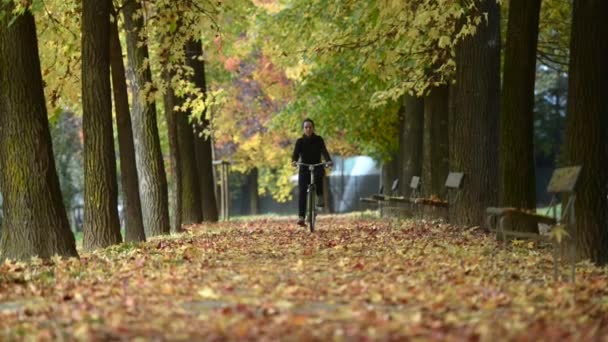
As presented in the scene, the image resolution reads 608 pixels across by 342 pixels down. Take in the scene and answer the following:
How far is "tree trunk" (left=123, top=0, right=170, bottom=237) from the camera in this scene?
2036 centimetres

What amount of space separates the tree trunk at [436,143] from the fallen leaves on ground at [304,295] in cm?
912

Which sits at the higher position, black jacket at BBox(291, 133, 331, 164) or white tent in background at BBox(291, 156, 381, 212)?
black jacket at BBox(291, 133, 331, 164)

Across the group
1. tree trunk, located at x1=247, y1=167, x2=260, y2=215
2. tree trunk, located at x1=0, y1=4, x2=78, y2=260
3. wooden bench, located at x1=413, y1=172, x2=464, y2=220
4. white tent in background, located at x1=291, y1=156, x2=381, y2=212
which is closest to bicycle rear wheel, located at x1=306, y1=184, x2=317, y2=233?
wooden bench, located at x1=413, y1=172, x2=464, y2=220

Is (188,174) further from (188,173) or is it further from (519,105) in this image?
(519,105)

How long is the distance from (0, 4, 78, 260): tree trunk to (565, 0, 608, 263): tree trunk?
6705 millimetres

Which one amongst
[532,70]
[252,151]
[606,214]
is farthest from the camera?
[252,151]

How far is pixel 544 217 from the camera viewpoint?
1194 cm

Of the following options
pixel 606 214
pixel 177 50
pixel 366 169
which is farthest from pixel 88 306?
pixel 366 169

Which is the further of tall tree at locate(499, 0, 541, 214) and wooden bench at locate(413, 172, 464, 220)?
wooden bench at locate(413, 172, 464, 220)

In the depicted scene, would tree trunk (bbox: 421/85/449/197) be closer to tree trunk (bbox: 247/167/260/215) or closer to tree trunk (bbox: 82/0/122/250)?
tree trunk (bbox: 82/0/122/250)

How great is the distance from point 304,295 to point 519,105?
7763mm

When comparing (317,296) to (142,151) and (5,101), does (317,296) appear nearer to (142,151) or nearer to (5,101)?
(5,101)

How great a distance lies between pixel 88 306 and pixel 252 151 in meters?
38.6

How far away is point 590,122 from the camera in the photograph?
1323 centimetres
